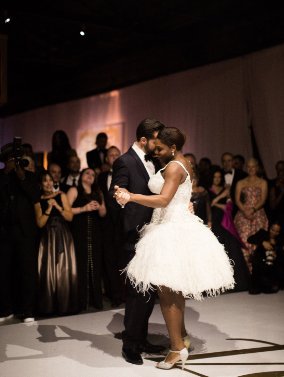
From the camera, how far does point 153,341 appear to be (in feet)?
16.3

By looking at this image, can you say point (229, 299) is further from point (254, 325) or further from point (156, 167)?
point (156, 167)

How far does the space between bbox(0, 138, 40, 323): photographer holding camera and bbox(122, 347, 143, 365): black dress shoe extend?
5.02 ft

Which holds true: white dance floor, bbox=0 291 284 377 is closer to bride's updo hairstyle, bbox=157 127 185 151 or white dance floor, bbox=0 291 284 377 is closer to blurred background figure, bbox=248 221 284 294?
blurred background figure, bbox=248 221 284 294

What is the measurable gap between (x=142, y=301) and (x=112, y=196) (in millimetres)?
758

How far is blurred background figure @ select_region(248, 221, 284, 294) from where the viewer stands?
716 cm

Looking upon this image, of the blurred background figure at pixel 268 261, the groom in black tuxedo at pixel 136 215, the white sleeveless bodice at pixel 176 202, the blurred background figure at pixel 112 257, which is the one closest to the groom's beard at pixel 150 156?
the groom in black tuxedo at pixel 136 215

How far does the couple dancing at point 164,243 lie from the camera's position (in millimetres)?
4070

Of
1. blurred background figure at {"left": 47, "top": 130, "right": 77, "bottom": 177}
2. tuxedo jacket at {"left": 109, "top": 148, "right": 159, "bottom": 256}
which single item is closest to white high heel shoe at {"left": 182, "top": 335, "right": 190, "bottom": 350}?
tuxedo jacket at {"left": 109, "top": 148, "right": 159, "bottom": 256}

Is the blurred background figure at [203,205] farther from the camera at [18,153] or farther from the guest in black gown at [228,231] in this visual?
the camera at [18,153]

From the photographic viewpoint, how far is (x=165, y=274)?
403cm

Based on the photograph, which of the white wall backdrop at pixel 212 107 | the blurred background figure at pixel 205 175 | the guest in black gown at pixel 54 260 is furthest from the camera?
the white wall backdrop at pixel 212 107

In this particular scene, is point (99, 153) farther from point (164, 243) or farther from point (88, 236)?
point (164, 243)

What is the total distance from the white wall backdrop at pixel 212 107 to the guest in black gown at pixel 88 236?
152 inches

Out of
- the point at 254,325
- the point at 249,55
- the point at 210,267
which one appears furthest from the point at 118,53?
the point at 210,267
